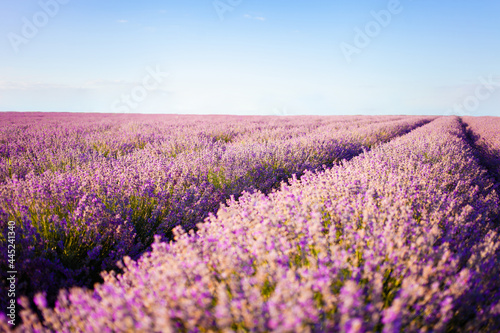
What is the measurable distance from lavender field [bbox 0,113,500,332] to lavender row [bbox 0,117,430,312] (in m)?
0.02

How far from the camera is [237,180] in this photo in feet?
13.1

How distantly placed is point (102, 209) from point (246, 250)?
Answer: 1561 millimetres

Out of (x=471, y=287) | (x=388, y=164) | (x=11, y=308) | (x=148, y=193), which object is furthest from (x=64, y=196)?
(x=388, y=164)

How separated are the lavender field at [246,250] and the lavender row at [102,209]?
0.02m

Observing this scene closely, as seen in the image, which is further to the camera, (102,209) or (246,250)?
(102,209)

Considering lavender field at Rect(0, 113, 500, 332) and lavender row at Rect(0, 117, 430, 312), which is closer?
lavender field at Rect(0, 113, 500, 332)

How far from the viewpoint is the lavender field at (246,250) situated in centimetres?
109

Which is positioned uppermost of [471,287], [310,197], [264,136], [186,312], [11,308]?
[264,136]

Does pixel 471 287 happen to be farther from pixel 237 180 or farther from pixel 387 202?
pixel 237 180

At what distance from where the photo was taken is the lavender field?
3.58 feet

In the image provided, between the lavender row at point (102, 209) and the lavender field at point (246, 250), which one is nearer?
the lavender field at point (246, 250)

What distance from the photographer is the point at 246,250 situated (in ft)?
5.40

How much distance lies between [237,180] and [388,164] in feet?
7.30

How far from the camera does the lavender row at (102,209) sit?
212cm
